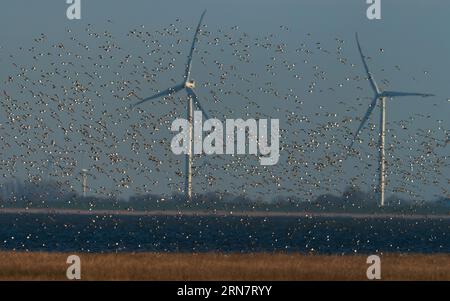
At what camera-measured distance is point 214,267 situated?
66.1 metres

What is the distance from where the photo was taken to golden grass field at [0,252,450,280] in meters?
62.5

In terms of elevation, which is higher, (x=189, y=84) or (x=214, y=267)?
(x=189, y=84)

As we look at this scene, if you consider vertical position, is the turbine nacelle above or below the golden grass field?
above

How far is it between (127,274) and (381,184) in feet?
382

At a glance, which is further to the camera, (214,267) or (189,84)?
(189,84)

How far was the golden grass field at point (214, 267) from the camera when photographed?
62.5 m

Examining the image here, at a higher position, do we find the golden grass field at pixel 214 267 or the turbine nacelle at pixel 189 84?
the turbine nacelle at pixel 189 84

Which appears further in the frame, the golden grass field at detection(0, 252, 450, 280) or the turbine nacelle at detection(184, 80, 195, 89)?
the turbine nacelle at detection(184, 80, 195, 89)

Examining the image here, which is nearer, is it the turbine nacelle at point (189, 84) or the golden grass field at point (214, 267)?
the golden grass field at point (214, 267)
